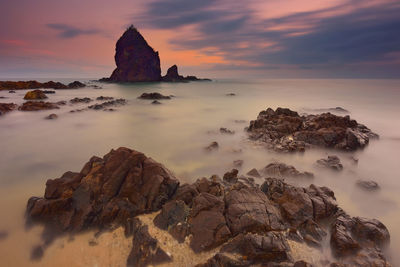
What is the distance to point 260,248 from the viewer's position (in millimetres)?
4203

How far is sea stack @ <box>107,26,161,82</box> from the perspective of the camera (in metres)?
110

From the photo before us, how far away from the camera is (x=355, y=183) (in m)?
7.96

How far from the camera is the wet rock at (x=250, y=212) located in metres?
4.76

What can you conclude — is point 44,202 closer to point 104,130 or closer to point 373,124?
point 104,130

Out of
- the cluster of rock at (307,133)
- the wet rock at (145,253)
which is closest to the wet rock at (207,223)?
the wet rock at (145,253)

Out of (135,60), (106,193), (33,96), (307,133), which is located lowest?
(106,193)

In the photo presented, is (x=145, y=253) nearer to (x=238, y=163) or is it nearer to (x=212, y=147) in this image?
(x=238, y=163)

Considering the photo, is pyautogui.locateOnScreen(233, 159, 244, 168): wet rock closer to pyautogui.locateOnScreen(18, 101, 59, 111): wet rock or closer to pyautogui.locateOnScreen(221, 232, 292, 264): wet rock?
pyautogui.locateOnScreen(221, 232, 292, 264): wet rock

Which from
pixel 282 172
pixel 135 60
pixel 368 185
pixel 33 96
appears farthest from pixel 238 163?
pixel 135 60

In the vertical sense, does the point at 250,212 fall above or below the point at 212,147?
above

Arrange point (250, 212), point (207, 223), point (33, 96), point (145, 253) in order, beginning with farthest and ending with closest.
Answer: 1. point (33, 96)
2. point (250, 212)
3. point (207, 223)
4. point (145, 253)

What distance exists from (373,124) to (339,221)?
17952 millimetres

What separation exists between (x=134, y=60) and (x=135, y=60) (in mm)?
508

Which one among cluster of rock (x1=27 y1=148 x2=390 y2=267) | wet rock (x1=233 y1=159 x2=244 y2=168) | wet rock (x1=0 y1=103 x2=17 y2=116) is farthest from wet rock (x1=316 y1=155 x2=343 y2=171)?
wet rock (x1=0 y1=103 x2=17 y2=116)
